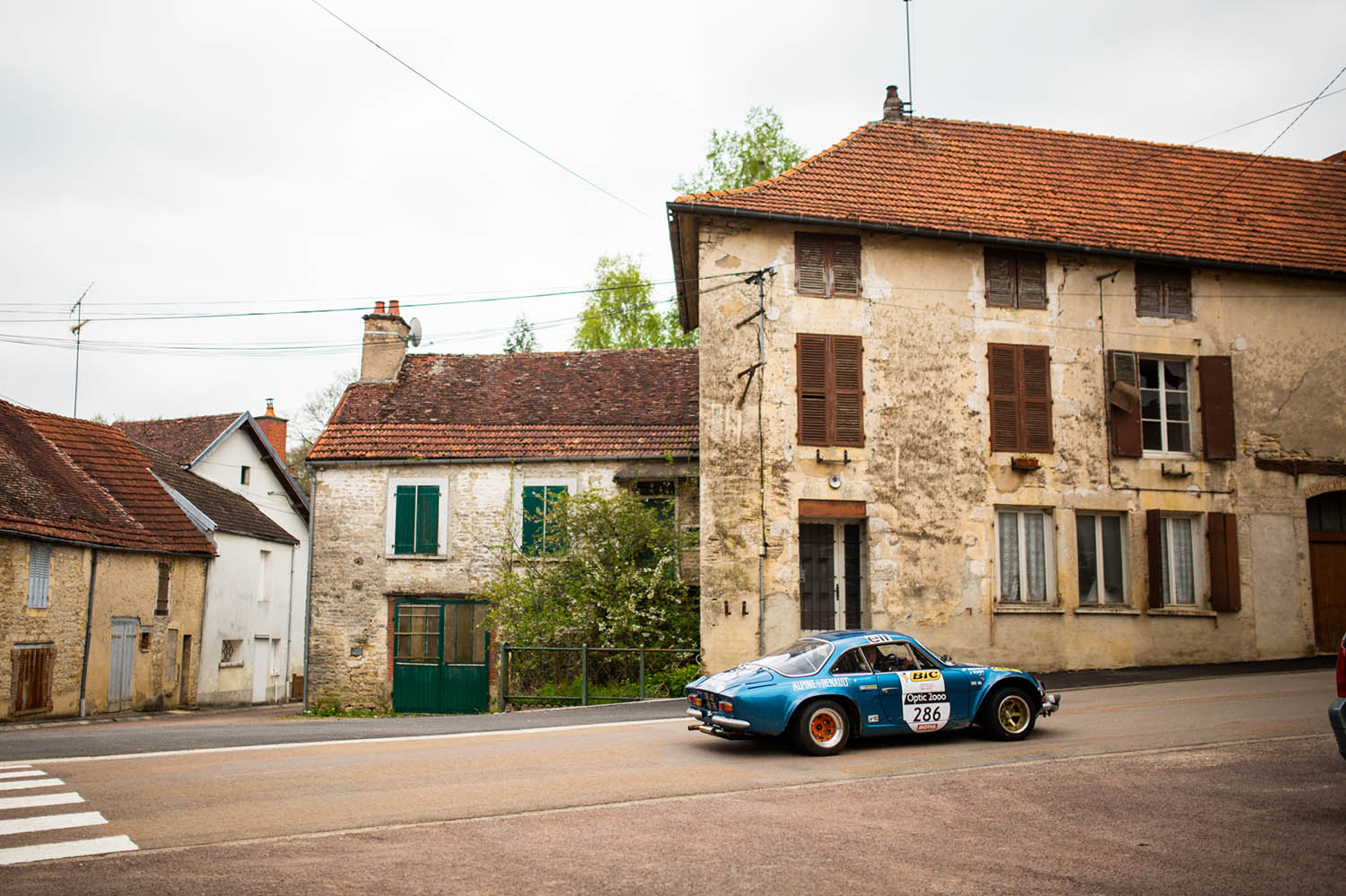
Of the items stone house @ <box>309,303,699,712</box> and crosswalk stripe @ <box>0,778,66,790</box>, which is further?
stone house @ <box>309,303,699,712</box>

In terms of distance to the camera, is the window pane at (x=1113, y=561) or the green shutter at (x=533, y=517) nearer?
the window pane at (x=1113, y=561)

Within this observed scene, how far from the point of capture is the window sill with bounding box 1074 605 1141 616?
1966cm

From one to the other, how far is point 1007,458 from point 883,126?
24.9 ft

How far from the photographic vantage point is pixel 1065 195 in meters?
21.8

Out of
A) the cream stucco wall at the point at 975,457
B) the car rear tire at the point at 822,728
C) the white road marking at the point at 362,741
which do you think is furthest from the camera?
the cream stucco wall at the point at 975,457

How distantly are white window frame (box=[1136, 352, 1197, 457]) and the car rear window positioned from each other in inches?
445

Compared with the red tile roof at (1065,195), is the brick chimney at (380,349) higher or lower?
lower

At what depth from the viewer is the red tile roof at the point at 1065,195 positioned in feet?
65.8

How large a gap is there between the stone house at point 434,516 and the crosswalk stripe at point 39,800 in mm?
13770

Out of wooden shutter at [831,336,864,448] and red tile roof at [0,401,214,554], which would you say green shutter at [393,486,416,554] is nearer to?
red tile roof at [0,401,214,554]

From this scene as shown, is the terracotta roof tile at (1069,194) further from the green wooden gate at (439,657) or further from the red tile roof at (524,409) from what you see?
the green wooden gate at (439,657)

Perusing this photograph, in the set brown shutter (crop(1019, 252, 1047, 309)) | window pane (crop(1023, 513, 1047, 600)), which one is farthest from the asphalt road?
brown shutter (crop(1019, 252, 1047, 309))

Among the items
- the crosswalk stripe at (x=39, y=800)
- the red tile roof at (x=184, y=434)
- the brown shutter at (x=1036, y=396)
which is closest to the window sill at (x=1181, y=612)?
the brown shutter at (x=1036, y=396)

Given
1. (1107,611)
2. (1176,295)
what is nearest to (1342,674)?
(1107,611)
